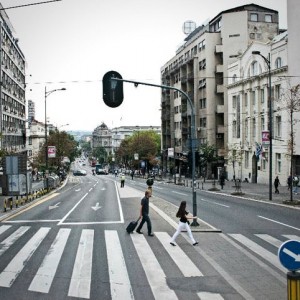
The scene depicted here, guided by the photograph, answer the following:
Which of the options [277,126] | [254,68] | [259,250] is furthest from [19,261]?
[254,68]

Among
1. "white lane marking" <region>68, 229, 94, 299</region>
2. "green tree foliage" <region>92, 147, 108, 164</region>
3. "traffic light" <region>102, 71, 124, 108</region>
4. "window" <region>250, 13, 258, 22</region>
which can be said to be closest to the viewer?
"white lane marking" <region>68, 229, 94, 299</region>

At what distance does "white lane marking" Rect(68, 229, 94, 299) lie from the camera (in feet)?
29.9

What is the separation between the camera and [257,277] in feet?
33.2

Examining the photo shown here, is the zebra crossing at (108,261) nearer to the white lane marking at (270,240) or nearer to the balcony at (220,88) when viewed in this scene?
the white lane marking at (270,240)

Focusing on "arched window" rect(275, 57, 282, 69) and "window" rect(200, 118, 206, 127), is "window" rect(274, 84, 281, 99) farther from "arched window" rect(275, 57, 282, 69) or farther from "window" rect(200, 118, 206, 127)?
"window" rect(200, 118, 206, 127)

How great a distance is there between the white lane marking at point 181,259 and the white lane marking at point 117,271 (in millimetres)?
1432

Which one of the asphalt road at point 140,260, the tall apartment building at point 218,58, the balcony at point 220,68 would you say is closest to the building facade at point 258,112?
the tall apartment building at point 218,58

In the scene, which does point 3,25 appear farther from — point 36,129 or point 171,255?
point 36,129

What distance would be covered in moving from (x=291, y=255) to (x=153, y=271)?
5.55 meters

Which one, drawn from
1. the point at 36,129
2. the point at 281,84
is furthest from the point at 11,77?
the point at 36,129

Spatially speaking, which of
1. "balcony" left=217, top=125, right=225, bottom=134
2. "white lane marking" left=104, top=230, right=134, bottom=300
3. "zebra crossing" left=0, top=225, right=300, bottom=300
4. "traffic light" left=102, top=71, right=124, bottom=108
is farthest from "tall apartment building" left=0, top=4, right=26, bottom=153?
"traffic light" left=102, top=71, right=124, bottom=108

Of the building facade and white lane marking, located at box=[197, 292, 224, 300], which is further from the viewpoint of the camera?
the building facade

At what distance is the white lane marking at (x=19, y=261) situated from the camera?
10109mm

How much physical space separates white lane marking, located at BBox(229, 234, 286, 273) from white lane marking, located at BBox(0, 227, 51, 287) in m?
6.67
